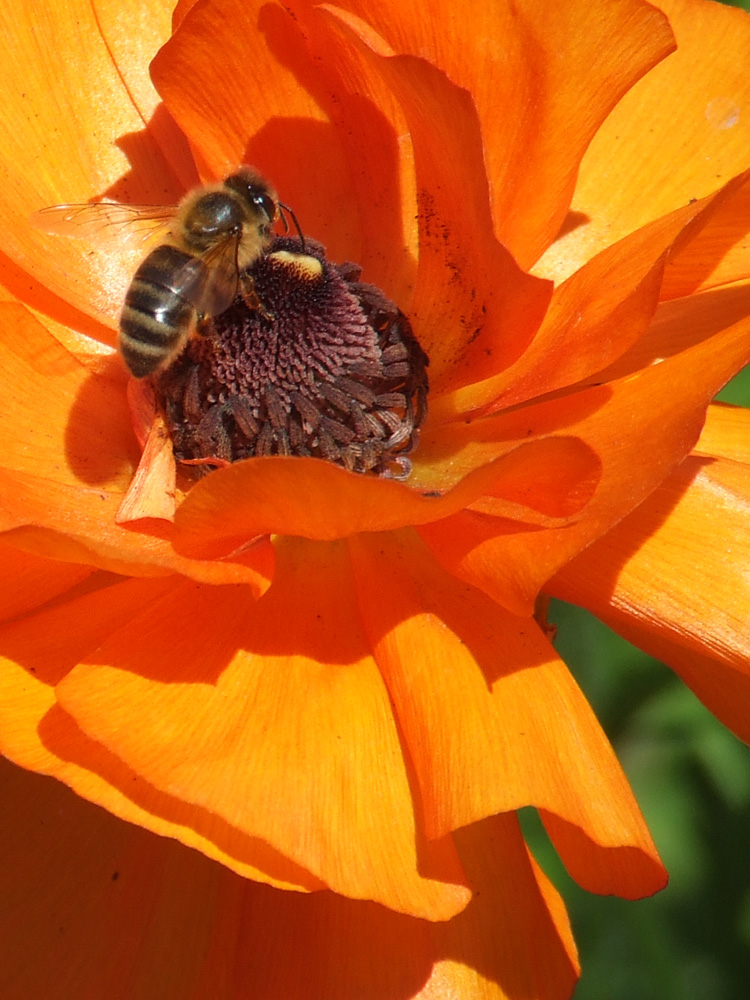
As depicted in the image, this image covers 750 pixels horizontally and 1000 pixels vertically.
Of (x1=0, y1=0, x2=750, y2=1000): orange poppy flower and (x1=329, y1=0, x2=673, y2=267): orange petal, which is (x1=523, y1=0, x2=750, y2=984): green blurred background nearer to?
(x1=0, y1=0, x2=750, y2=1000): orange poppy flower

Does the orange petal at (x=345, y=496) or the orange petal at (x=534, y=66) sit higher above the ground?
the orange petal at (x=534, y=66)

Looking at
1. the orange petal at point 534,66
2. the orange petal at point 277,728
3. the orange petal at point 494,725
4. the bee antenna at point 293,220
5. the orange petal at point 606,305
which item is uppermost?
the orange petal at point 534,66

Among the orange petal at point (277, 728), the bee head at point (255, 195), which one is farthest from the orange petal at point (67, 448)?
the bee head at point (255, 195)

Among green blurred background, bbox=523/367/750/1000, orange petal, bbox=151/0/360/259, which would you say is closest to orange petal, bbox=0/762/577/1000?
green blurred background, bbox=523/367/750/1000

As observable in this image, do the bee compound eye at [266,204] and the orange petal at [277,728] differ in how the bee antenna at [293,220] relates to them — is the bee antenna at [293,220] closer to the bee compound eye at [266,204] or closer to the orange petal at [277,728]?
the bee compound eye at [266,204]

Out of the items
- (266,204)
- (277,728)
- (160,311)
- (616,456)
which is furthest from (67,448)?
(616,456)

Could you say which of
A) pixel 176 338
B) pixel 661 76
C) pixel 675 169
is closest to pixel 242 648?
pixel 176 338
